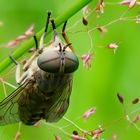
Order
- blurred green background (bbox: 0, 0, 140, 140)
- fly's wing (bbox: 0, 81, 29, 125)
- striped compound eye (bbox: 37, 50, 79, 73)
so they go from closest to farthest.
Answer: striped compound eye (bbox: 37, 50, 79, 73)
fly's wing (bbox: 0, 81, 29, 125)
blurred green background (bbox: 0, 0, 140, 140)

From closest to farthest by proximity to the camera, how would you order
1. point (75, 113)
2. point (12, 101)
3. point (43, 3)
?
point (12, 101)
point (75, 113)
point (43, 3)

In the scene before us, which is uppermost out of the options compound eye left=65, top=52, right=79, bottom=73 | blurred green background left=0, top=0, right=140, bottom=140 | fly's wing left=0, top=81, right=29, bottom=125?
compound eye left=65, top=52, right=79, bottom=73

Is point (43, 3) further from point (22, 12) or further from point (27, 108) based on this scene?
point (27, 108)

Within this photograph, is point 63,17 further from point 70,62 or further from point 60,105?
point 60,105

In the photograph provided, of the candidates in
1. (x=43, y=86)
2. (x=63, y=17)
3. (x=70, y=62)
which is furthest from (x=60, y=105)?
(x=63, y=17)

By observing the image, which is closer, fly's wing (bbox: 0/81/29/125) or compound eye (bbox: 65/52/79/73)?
compound eye (bbox: 65/52/79/73)

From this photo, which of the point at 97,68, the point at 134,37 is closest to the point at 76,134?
the point at 97,68

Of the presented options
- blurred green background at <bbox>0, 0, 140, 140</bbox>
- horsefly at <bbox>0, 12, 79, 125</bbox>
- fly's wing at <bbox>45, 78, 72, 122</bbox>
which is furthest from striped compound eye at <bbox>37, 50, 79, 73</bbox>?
blurred green background at <bbox>0, 0, 140, 140</bbox>

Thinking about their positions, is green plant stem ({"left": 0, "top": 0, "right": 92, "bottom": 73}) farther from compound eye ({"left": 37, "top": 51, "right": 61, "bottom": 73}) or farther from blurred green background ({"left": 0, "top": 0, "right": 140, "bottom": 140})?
blurred green background ({"left": 0, "top": 0, "right": 140, "bottom": 140})
